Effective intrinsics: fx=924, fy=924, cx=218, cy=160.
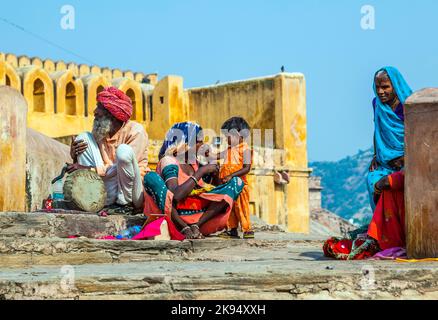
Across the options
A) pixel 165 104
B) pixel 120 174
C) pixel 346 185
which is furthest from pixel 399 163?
pixel 346 185

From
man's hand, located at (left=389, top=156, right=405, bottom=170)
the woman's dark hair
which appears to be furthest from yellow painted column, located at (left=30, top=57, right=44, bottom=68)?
man's hand, located at (left=389, top=156, right=405, bottom=170)

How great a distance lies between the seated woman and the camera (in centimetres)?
801

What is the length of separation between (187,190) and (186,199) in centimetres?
14

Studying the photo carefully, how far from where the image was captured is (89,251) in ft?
22.7

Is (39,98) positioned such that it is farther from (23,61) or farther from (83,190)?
(83,190)

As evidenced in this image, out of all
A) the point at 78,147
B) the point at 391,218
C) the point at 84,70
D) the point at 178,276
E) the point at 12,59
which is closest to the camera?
the point at 178,276

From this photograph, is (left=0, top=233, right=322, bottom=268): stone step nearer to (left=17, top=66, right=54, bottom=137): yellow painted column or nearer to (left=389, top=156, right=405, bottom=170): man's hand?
(left=389, top=156, right=405, bottom=170): man's hand

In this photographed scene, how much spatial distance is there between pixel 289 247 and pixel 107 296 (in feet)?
12.3

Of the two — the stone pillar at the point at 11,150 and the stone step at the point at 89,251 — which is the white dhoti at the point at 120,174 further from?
the stone step at the point at 89,251

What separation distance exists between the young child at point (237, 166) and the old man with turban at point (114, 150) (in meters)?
0.82

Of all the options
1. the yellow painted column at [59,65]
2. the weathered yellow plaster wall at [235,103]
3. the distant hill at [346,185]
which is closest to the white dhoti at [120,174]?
the weathered yellow plaster wall at [235,103]

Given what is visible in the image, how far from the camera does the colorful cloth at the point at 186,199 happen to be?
797 cm

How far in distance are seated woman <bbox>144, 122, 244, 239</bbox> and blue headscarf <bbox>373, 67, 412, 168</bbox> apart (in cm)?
168
